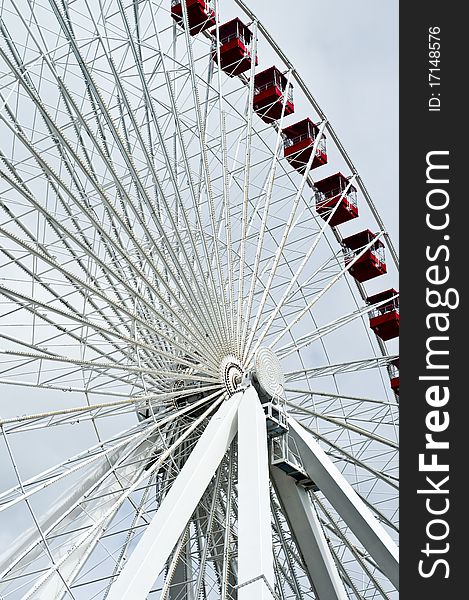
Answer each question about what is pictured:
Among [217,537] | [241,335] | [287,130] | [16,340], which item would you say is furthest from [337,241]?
[16,340]

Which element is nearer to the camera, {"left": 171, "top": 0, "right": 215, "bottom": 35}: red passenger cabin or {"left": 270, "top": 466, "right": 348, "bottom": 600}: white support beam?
{"left": 270, "top": 466, "right": 348, "bottom": 600}: white support beam

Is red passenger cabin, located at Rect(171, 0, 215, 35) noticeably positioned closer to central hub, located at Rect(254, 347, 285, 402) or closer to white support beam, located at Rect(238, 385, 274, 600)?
central hub, located at Rect(254, 347, 285, 402)

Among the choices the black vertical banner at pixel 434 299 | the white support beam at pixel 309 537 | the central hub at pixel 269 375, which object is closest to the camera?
the black vertical banner at pixel 434 299

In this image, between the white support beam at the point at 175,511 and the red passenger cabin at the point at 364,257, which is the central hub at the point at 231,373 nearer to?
the white support beam at the point at 175,511

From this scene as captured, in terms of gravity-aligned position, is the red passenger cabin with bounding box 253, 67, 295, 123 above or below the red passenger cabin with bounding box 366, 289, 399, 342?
above

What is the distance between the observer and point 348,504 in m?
15.4

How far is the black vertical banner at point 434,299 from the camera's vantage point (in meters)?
10.5

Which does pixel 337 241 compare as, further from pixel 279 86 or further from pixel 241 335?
pixel 241 335

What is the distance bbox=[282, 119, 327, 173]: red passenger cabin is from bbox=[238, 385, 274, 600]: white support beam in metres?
8.44

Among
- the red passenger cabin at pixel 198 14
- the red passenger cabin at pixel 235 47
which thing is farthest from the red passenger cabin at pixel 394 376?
the red passenger cabin at pixel 198 14

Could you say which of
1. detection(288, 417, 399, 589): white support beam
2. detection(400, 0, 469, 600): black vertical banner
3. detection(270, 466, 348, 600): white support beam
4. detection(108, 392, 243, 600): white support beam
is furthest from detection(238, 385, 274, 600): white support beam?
→ detection(400, 0, 469, 600): black vertical banner

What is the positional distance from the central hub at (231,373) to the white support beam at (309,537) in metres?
1.46

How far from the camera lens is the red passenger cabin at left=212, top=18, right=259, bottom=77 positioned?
21109 millimetres

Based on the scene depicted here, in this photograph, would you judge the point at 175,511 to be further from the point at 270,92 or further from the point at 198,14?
the point at 270,92
